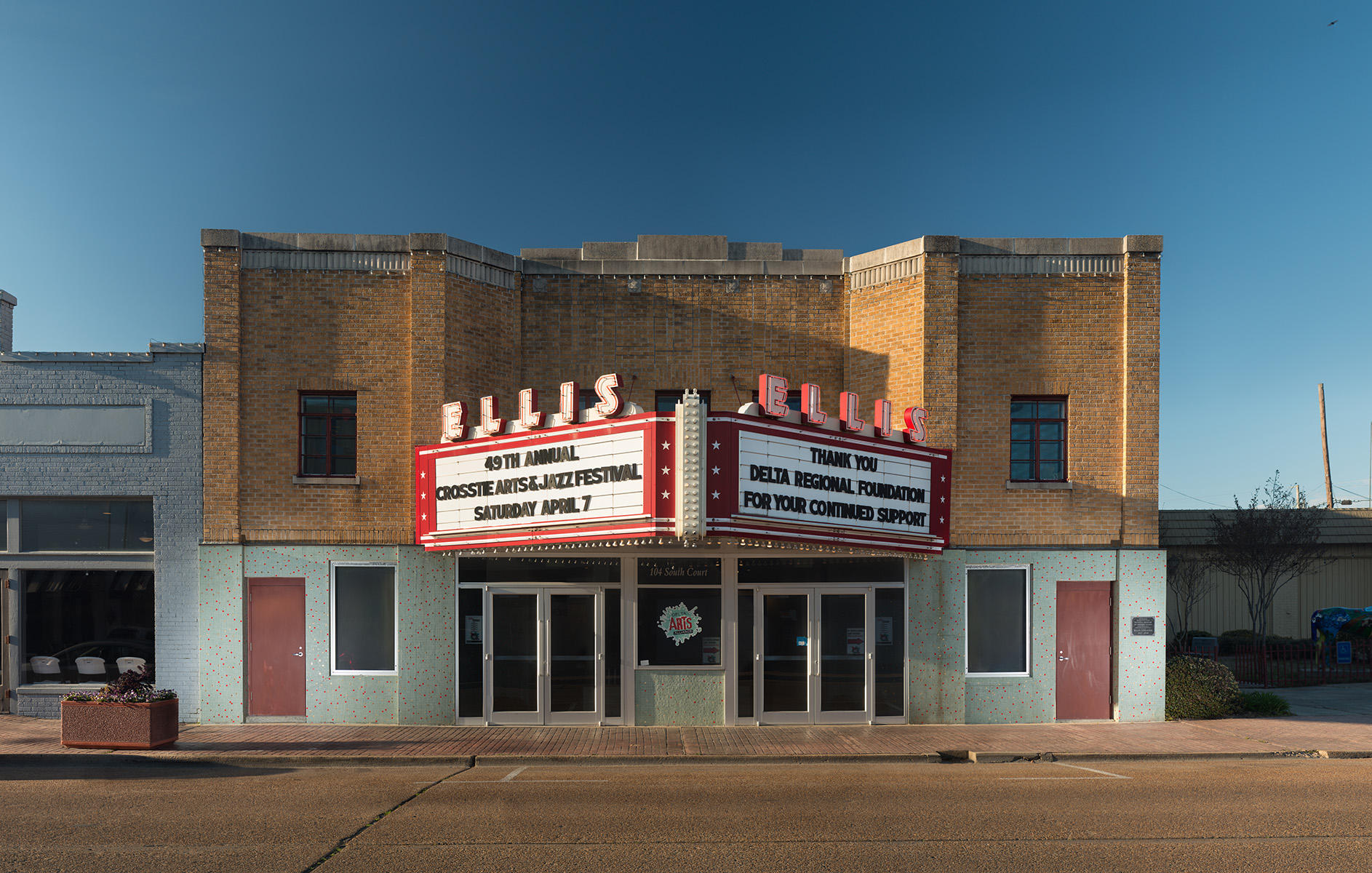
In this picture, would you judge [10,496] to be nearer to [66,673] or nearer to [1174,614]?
[66,673]

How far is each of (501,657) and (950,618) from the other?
28.5 ft

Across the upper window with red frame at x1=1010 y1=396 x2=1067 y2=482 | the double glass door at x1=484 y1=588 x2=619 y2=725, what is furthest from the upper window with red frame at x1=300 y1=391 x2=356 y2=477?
the upper window with red frame at x1=1010 y1=396 x2=1067 y2=482

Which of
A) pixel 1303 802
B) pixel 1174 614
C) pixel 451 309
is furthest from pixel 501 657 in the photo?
pixel 1174 614

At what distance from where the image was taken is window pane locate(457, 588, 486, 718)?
1625 cm

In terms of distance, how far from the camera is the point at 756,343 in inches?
701

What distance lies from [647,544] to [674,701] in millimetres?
3179

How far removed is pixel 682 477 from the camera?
13250 millimetres

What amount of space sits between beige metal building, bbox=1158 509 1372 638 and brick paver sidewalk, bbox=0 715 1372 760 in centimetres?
1182

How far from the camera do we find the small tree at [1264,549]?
2566 centimetres

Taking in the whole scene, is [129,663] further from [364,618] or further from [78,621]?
[364,618]

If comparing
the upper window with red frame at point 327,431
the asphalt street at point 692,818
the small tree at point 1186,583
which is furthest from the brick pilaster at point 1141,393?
the upper window with red frame at point 327,431

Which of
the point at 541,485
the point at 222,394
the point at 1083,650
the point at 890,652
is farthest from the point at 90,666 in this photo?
the point at 1083,650

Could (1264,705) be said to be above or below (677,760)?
below

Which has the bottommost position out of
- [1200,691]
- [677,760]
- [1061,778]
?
[677,760]
